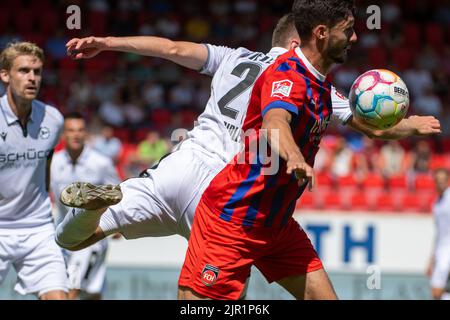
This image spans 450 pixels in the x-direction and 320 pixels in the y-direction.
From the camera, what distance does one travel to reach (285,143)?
4.46m

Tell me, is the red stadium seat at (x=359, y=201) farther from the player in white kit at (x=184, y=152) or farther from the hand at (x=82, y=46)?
the hand at (x=82, y=46)

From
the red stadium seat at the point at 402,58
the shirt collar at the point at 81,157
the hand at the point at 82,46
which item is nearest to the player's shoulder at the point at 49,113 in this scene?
the hand at the point at 82,46

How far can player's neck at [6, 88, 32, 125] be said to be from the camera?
22.7ft

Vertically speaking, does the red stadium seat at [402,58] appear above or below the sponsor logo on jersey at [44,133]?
above

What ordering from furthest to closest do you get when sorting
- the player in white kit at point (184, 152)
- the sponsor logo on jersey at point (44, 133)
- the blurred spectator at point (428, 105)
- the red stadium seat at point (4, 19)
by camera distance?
the red stadium seat at point (4, 19) → the blurred spectator at point (428, 105) → the sponsor logo on jersey at point (44, 133) → the player in white kit at point (184, 152)

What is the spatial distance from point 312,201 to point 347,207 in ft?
1.81

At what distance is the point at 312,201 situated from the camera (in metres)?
13.2

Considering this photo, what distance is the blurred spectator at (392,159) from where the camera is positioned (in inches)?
584

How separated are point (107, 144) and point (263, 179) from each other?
10.4 meters

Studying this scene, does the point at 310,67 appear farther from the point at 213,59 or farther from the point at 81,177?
the point at 81,177

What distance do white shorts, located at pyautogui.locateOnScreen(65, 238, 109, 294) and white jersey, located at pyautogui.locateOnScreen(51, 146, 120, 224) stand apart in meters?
0.44

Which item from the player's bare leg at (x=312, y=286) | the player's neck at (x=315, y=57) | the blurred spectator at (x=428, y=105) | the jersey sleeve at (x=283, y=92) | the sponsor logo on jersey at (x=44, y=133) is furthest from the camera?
the blurred spectator at (x=428, y=105)

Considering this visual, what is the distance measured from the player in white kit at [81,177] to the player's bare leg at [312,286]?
158 inches
